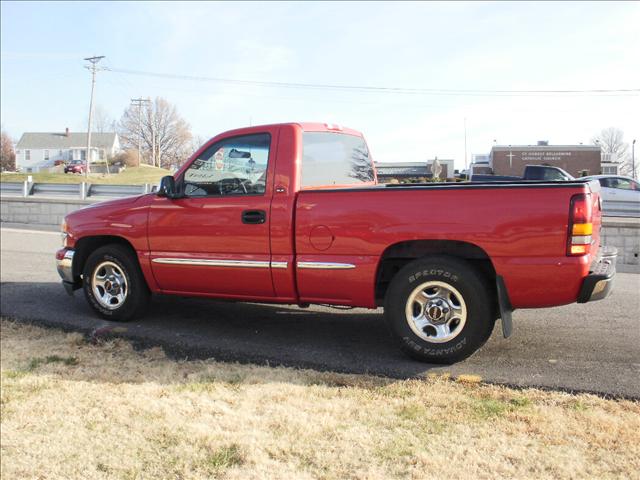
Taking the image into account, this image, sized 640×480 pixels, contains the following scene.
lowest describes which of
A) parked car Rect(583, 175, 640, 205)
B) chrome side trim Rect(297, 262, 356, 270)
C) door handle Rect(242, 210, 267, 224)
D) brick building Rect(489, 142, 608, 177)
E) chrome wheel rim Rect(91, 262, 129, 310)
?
chrome wheel rim Rect(91, 262, 129, 310)

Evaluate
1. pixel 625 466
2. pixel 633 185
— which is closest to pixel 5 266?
pixel 625 466

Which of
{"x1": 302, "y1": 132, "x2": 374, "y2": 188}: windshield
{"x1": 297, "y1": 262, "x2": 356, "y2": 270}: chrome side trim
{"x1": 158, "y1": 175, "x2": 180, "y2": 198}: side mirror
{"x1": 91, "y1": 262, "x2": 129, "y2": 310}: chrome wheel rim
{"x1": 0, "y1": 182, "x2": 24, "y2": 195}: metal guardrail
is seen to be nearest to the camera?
{"x1": 297, "y1": 262, "x2": 356, "y2": 270}: chrome side trim

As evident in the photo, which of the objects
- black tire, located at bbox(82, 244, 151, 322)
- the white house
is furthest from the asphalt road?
the white house

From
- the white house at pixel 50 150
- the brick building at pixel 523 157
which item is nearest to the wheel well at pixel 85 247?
the brick building at pixel 523 157

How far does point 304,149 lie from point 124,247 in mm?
2159

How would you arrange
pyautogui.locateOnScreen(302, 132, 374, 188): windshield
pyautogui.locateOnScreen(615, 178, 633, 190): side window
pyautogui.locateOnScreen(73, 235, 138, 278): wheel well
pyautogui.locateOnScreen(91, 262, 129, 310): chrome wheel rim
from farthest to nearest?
1. pyautogui.locateOnScreen(615, 178, 633, 190): side window
2. pyautogui.locateOnScreen(73, 235, 138, 278): wheel well
3. pyautogui.locateOnScreen(91, 262, 129, 310): chrome wheel rim
4. pyautogui.locateOnScreen(302, 132, 374, 188): windshield

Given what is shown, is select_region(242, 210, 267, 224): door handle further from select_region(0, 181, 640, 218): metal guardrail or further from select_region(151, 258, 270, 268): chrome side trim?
select_region(0, 181, 640, 218): metal guardrail

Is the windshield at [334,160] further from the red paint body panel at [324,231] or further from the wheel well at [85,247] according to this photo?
the wheel well at [85,247]

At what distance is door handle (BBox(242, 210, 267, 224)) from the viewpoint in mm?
4770

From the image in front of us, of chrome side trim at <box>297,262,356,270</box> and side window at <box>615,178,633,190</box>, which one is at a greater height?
side window at <box>615,178,633,190</box>

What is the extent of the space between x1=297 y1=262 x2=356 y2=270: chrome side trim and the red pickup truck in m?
0.01

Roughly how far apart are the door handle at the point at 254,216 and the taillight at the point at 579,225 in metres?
2.37

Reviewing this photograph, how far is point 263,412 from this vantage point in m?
3.49

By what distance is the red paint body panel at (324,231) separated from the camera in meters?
3.97
